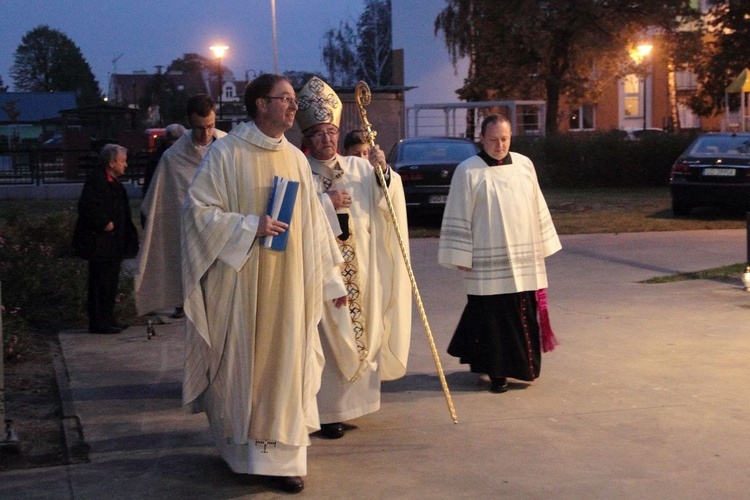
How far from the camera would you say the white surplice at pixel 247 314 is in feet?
17.0

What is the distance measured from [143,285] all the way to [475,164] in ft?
7.91

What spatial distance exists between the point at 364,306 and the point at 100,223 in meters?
3.91

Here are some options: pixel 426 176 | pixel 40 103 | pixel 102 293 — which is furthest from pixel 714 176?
pixel 40 103

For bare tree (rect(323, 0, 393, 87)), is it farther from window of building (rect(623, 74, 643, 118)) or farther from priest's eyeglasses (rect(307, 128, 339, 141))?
priest's eyeglasses (rect(307, 128, 339, 141))

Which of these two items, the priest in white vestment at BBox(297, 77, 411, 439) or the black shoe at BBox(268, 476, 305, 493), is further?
the priest in white vestment at BBox(297, 77, 411, 439)

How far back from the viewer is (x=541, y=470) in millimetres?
5551

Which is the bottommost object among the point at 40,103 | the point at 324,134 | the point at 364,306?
the point at 364,306

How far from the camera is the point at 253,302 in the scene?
5.25 m

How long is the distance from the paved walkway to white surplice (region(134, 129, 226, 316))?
0.66 meters

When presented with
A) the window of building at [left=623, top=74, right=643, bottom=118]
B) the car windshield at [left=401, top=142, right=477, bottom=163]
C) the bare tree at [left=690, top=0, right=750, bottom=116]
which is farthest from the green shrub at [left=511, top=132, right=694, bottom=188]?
the window of building at [left=623, top=74, right=643, bottom=118]

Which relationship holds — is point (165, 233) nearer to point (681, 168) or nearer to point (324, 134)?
point (324, 134)

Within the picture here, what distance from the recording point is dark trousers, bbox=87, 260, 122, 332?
9695 millimetres

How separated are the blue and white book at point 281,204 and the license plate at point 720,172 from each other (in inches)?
601

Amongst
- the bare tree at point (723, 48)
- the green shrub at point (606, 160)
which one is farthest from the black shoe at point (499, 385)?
the bare tree at point (723, 48)
